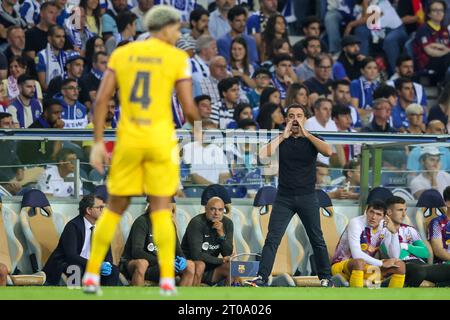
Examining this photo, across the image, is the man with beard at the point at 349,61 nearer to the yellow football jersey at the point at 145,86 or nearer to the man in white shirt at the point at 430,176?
the man in white shirt at the point at 430,176

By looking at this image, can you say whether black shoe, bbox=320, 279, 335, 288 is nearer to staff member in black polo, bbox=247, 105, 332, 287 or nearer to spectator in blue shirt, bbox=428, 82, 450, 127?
staff member in black polo, bbox=247, 105, 332, 287

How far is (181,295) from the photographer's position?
1043 cm

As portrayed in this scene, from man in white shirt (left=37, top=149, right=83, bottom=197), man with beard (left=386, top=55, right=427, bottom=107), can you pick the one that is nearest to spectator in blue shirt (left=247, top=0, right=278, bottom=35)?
man with beard (left=386, top=55, right=427, bottom=107)

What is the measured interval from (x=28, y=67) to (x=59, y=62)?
0.45 m

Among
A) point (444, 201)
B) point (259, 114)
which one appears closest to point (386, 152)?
point (444, 201)

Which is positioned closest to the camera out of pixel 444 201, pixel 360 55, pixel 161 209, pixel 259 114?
pixel 161 209

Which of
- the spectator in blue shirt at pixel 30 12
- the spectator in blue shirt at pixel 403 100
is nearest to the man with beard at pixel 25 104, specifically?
the spectator in blue shirt at pixel 30 12

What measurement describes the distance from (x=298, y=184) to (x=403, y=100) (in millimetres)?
6065

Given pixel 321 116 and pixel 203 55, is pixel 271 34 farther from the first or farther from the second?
pixel 321 116

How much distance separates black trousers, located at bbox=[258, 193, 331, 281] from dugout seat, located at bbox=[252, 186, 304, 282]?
138 cm

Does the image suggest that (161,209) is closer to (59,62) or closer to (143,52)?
(143,52)

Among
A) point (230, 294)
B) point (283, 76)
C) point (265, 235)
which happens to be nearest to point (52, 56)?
point (283, 76)

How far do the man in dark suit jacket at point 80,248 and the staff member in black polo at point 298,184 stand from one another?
178cm

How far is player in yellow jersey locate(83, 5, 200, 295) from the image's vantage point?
32.2 ft
